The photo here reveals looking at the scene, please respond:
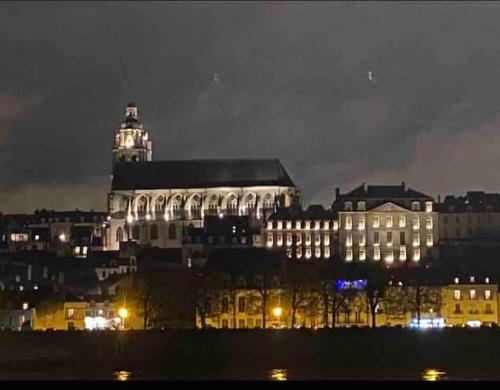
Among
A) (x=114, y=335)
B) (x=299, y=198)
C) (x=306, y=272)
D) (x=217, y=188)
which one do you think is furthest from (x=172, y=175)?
(x=114, y=335)

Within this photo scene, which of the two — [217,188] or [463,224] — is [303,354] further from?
[217,188]

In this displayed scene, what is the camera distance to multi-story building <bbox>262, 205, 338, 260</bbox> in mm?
55000

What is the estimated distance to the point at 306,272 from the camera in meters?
37.6

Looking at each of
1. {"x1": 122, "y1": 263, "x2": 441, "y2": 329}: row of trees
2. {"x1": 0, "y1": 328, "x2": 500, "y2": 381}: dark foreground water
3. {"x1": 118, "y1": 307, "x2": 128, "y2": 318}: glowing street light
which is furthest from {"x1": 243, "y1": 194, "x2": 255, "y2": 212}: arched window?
{"x1": 0, "y1": 328, "x2": 500, "y2": 381}: dark foreground water

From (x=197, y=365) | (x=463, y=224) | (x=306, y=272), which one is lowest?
(x=197, y=365)

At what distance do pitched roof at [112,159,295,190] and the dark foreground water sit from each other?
128 feet

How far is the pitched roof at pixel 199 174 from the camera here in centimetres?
6706

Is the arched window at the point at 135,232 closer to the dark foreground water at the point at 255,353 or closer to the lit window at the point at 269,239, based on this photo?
the lit window at the point at 269,239

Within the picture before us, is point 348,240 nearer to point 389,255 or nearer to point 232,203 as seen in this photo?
point 389,255

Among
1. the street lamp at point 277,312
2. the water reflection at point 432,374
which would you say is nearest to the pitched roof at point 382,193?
the street lamp at point 277,312

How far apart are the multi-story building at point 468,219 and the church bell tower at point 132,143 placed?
76.1 feet

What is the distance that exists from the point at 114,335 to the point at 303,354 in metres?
4.95

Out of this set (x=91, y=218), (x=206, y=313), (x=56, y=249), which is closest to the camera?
→ (x=206, y=313)

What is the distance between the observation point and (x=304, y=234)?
184 ft
